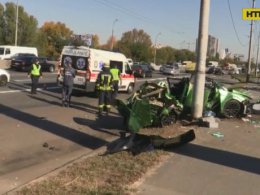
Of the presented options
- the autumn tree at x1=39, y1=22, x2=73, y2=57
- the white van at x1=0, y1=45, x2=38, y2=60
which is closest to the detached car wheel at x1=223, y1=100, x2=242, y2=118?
the white van at x1=0, y1=45, x2=38, y2=60

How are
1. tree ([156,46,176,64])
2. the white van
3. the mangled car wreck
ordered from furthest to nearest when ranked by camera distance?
tree ([156,46,176,64]), the white van, the mangled car wreck

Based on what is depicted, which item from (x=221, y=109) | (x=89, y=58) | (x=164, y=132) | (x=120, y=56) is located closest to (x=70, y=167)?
(x=164, y=132)

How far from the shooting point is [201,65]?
13414 mm

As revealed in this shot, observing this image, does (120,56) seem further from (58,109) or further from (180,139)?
(180,139)

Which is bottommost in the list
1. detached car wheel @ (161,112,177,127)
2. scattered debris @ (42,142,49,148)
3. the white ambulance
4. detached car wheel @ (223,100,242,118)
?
scattered debris @ (42,142,49,148)

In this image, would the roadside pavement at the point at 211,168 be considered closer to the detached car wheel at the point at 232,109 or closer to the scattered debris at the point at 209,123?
the scattered debris at the point at 209,123

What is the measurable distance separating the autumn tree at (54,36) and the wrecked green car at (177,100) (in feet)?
289

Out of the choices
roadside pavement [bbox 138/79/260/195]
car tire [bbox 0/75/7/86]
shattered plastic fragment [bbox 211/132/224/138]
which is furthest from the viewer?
car tire [bbox 0/75/7/86]

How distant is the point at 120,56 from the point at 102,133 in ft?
39.2

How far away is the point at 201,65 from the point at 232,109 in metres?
2.20

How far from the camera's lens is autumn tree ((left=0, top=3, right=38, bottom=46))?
9275 centimetres

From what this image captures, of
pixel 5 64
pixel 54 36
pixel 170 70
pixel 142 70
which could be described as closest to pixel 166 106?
pixel 5 64

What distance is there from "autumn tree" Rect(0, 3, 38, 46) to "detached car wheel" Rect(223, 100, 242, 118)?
8095 cm

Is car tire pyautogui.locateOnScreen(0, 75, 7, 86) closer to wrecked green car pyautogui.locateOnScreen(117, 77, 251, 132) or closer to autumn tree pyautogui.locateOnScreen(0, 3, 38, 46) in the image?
wrecked green car pyautogui.locateOnScreen(117, 77, 251, 132)
